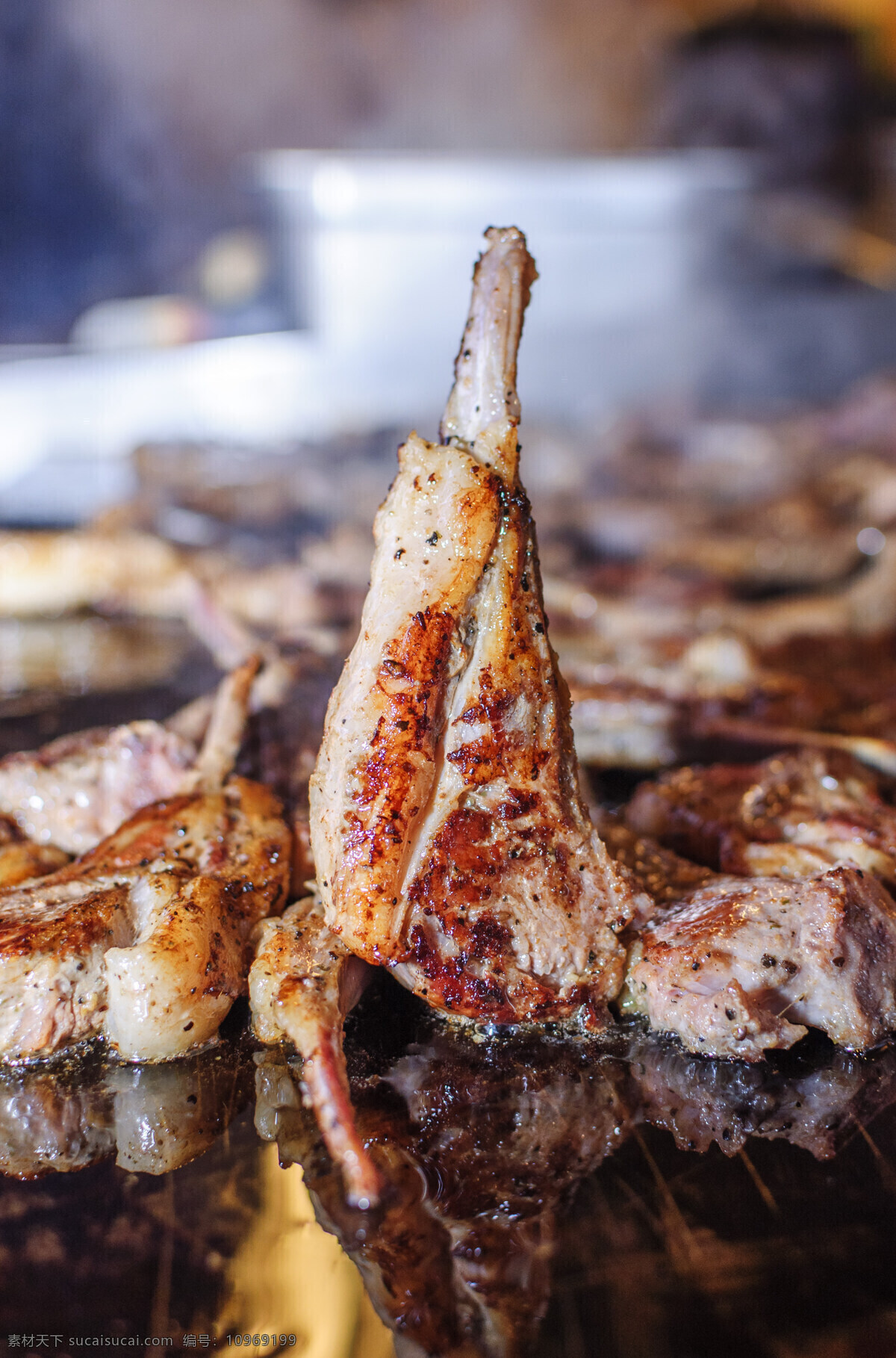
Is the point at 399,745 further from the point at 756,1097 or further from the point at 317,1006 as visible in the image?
the point at 756,1097

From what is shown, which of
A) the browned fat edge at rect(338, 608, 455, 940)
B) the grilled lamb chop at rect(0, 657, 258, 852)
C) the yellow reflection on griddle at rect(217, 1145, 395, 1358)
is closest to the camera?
the yellow reflection on griddle at rect(217, 1145, 395, 1358)

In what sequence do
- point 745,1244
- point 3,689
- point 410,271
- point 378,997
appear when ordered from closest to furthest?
1. point 745,1244
2. point 378,997
3. point 3,689
4. point 410,271

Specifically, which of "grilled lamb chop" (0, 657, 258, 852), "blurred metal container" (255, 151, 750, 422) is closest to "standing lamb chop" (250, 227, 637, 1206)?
"grilled lamb chop" (0, 657, 258, 852)

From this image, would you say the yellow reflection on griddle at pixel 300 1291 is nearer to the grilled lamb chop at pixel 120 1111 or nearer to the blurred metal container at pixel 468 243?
the grilled lamb chop at pixel 120 1111

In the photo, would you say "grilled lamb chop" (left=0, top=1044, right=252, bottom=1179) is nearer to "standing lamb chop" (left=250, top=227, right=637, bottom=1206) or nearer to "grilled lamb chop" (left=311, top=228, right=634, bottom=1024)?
→ "standing lamb chop" (left=250, top=227, right=637, bottom=1206)

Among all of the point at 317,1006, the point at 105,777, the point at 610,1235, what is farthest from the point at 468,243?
the point at 610,1235

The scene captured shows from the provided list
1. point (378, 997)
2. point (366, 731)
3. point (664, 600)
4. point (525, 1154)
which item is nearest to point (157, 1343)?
point (525, 1154)

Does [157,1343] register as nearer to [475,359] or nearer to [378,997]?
[378,997]
